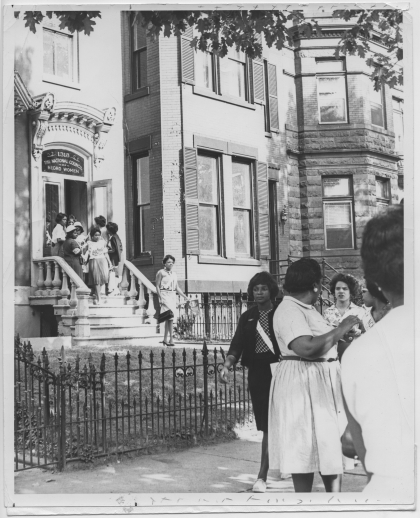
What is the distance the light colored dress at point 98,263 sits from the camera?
19.5 ft

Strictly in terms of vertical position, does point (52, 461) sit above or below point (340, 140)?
below

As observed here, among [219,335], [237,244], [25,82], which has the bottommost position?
[219,335]

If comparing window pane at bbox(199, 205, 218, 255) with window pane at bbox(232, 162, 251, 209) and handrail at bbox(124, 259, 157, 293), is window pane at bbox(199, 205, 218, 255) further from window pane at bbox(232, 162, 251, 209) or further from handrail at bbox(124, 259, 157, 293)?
handrail at bbox(124, 259, 157, 293)

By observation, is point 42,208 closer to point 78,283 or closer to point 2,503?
point 78,283

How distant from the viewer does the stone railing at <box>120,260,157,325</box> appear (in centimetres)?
595

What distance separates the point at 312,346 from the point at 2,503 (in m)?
2.60

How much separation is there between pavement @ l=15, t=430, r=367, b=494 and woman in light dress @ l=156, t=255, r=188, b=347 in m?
1.14

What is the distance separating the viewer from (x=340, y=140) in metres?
6.28

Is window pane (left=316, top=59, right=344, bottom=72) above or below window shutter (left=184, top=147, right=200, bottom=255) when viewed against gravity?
above

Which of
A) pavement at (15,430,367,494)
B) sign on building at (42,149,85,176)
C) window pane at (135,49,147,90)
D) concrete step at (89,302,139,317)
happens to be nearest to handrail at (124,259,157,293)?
concrete step at (89,302,139,317)

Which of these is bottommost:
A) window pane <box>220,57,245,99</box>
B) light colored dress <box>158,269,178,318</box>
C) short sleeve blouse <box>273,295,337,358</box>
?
short sleeve blouse <box>273,295,337,358</box>

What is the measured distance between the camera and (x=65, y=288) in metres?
5.95

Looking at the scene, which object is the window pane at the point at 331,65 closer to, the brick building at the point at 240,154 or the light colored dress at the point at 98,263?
the brick building at the point at 240,154

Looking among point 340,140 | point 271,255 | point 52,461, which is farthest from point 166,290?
point 340,140
